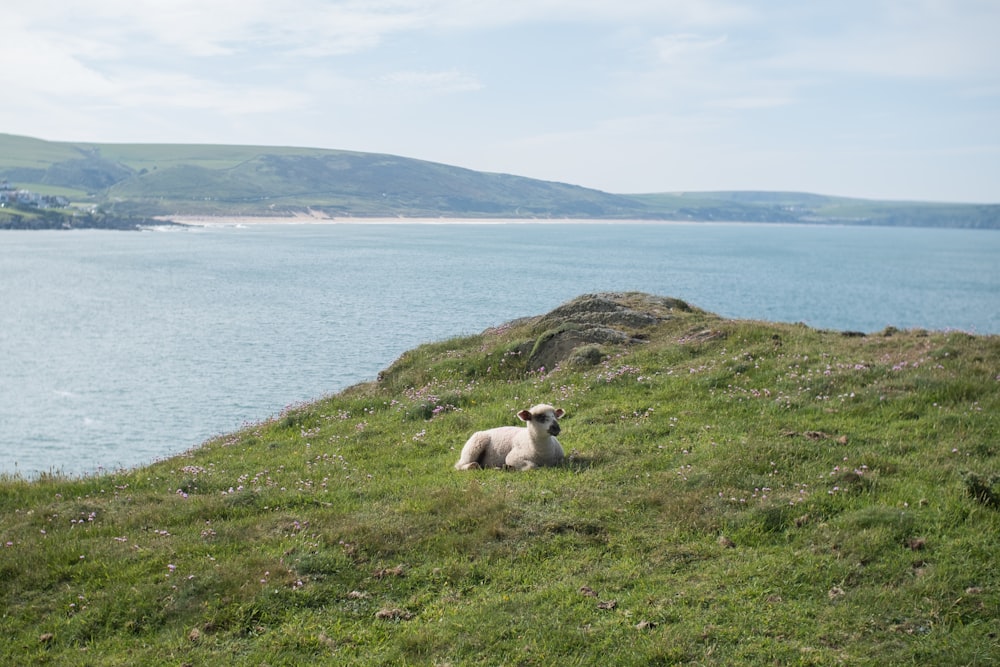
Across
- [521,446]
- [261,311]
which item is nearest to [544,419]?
[521,446]

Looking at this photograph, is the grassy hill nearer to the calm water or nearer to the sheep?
the sheep

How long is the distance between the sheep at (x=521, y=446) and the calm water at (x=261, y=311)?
11792 millimetres

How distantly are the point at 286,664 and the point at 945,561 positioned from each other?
28.2 feet

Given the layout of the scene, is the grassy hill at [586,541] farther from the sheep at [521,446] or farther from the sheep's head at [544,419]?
the sheep's head at [544,419]

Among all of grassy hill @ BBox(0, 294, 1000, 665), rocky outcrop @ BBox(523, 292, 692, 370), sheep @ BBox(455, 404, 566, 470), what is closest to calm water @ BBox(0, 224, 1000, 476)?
grassy hill @ BBox(0, 294, 1000, 665)

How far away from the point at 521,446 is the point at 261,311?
77268 millimetres

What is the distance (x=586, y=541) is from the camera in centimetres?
1170

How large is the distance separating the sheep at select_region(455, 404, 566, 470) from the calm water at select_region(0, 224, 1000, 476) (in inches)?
464

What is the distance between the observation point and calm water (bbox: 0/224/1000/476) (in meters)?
46.1

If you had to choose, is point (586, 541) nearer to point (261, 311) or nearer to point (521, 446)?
point (521, 446)

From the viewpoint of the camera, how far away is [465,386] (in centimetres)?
2359

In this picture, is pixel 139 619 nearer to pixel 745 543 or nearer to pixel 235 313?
pixel 745 543

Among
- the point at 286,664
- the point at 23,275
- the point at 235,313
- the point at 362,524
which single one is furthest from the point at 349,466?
the point at 23,275

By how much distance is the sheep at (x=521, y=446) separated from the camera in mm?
15141
